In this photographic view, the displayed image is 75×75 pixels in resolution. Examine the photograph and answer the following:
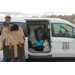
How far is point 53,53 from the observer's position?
14.1 feet

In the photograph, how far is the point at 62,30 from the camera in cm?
445

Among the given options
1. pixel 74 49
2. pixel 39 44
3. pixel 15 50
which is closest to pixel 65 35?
pixel 74 49

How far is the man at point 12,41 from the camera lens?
3.54 m

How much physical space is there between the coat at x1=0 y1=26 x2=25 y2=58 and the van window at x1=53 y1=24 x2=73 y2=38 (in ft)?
4.85

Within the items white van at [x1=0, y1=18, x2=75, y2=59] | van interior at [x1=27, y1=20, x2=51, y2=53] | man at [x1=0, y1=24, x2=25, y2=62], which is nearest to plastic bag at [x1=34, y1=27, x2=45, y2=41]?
van interior at [x1=27, y1=20, x2=51, y2=53]

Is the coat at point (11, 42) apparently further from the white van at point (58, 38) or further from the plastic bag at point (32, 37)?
the plastic bag at point (32, 37)

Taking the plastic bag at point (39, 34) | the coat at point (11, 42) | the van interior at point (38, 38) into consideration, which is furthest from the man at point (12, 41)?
the plastic bag at point (39, 34)

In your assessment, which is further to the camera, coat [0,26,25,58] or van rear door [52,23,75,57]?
van rear door [52,23,75,57]

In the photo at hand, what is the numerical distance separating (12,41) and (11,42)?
47 millimetres

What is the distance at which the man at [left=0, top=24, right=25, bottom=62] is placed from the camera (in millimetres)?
3541

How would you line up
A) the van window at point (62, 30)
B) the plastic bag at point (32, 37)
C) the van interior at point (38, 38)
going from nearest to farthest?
the van window at point (62, 30) < the van interior at point (38, 38) < the plastic bag at point (32, 37)

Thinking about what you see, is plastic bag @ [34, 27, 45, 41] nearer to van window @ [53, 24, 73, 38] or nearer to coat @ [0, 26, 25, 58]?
van window @ [53, 24, 73, 38]

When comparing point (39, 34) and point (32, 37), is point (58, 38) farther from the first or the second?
point (32, 37)

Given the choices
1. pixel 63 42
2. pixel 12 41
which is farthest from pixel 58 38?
pixel 12 41
